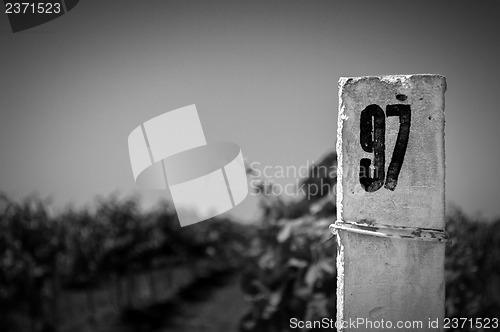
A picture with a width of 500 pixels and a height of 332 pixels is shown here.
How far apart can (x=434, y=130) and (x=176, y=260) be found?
16.9m

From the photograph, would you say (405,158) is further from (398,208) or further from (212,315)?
(212,315)

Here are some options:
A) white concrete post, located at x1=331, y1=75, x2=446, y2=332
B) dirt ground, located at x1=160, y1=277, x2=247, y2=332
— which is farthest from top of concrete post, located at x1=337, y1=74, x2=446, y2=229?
dirt ground, located at x1=160, y1=277, x2=247, y2=332

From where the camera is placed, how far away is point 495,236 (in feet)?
35.2

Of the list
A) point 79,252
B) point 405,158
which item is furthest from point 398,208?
point 79,252

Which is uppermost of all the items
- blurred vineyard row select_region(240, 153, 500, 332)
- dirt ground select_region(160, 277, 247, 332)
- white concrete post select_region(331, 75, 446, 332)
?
white concrete post select_region(331, 75, 446, 332)

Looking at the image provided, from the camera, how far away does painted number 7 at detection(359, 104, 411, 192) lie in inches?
60.4

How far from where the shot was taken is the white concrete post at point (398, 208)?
1522 mm

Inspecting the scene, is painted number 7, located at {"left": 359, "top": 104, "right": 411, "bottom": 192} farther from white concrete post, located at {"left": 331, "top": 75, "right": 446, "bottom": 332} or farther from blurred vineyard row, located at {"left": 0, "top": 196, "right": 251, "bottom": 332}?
blurred vineyard row, located at {"left": 0, "top": 196, "right": 251, "bottom": 332}

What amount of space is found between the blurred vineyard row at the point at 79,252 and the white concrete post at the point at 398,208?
2.80 m

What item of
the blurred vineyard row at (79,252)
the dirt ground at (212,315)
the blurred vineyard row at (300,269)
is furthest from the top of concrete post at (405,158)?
the dirt ground at (212,315)

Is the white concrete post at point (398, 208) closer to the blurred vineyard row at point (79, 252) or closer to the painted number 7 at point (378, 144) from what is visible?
the painted number 7 at point (378, 144)

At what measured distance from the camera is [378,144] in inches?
61.3

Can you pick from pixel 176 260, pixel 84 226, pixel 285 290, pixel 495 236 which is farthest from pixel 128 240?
pixel 285 290

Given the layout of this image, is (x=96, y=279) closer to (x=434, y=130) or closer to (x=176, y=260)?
(x=176, y=260)
